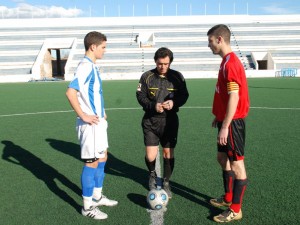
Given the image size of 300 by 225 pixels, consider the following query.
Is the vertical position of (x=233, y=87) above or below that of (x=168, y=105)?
above

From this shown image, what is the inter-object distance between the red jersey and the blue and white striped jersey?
134 centimetres

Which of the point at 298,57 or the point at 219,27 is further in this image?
the point at 298,57

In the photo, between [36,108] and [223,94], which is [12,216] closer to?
[223,94]

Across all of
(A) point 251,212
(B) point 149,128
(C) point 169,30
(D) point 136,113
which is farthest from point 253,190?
(C) point 169,30

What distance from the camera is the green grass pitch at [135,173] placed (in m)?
3.87

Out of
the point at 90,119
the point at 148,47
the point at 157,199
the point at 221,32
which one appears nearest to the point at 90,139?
the point at 90,119

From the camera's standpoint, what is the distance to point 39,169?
18.3ft

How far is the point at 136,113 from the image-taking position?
11055 mm

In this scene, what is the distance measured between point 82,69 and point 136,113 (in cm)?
749

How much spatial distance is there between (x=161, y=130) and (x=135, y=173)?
1176mm

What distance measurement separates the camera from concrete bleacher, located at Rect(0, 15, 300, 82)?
36.6 meters

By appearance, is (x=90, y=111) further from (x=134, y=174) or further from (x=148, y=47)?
(x=148, y=47)

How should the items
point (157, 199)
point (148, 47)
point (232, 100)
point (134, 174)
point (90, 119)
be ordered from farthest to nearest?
point (148, 47)
point (134, 174)
point (157, 199)
point (90, 119)
point (232, 100)

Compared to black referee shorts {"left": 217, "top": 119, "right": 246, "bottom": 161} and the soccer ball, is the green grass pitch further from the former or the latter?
black referee shorts {"left": 217, "top": 119, "right": 246, "bottom": 161}
